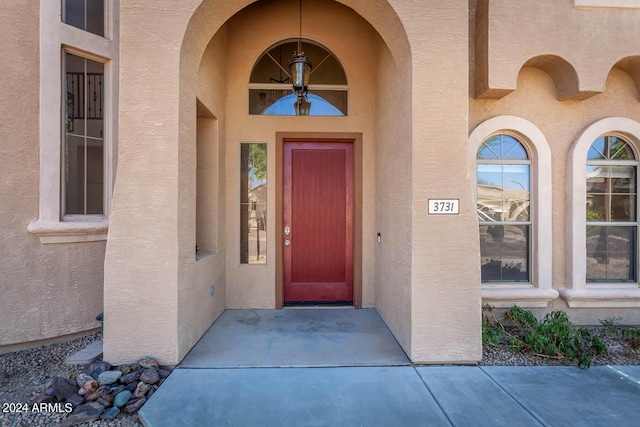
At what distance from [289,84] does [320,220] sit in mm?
2148

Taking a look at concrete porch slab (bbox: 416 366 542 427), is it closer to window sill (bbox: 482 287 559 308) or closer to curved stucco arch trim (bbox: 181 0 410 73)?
window sill (bbox: 482 287 559 308)

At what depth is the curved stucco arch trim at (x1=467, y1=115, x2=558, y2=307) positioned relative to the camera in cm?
415

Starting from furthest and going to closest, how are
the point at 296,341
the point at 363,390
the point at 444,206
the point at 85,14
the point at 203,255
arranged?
the point at 203,255 < the point at 85,14 < the point at 296,341 < the point at 444,206 < the point at 363,390

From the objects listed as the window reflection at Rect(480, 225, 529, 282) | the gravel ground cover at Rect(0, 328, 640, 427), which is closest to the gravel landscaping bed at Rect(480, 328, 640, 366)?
the gravel ground cover at Rect(0, 328, 640, 427)

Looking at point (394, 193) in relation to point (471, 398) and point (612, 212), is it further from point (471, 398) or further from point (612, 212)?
point (612, 212)

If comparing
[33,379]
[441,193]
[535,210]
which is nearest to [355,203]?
[441,193]

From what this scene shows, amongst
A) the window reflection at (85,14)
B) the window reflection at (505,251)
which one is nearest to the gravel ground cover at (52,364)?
the window reflection at (505,251)

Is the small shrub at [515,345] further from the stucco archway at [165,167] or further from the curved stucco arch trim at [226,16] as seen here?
the curved stucco arch trim at [226,16]

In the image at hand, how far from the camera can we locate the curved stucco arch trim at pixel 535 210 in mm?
4152

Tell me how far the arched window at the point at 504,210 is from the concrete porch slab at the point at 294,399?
2.09 metres

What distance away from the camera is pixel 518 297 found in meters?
4.14

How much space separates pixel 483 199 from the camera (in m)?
4.35

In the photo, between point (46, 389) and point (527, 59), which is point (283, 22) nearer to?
point (527, 59)

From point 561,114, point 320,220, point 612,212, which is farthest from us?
point 320,220
